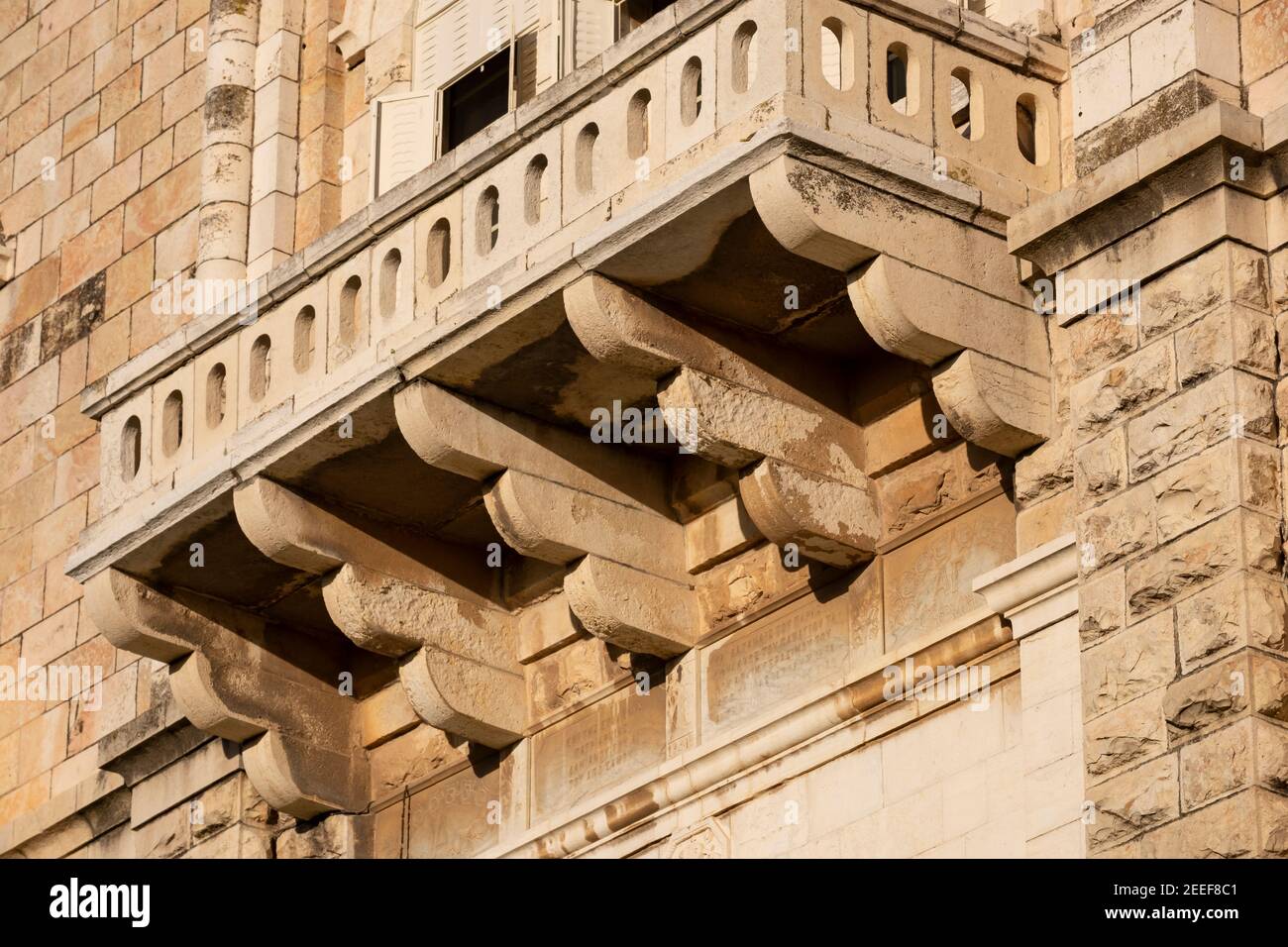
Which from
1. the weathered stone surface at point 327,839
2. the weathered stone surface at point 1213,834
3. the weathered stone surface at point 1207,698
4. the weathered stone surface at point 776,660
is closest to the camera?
the weathered stone surface at point 1213,834

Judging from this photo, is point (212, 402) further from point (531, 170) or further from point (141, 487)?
point (531, 170)

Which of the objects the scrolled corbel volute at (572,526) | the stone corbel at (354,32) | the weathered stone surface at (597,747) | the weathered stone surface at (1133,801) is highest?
the stone corbel at (354,32)

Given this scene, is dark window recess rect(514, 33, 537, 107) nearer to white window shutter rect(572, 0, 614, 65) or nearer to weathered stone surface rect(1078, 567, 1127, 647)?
white window shutter rect(572, 0, 614, 65)

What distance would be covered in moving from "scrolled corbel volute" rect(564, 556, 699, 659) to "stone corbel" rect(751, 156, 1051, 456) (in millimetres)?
1905

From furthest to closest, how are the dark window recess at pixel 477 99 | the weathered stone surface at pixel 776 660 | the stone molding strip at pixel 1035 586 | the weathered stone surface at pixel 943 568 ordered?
1. the dark window recess at pixel 477 99
2. the weathered stone surface at pixel 776 660
3. the weathered stone surface at pixel 943 568
4. the stone molding strip at pixel 1035 586

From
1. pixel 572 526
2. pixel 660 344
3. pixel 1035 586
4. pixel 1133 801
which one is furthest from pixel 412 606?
pixel 1133 801

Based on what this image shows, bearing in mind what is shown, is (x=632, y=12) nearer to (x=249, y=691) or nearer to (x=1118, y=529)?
(x=249, y=691)

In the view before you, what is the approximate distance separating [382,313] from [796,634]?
7.50 ft

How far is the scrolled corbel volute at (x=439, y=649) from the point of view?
1490cm

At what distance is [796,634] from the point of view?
13.9 metres

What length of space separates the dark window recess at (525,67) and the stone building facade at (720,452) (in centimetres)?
4

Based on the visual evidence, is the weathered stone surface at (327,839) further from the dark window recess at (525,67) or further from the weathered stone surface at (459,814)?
the dark window recess at (525,67)

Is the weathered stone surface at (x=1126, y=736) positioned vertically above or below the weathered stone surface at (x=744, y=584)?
below

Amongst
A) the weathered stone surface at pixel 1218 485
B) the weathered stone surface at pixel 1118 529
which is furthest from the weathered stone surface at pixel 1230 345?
the weathered stone surface at pixel 1118 529
